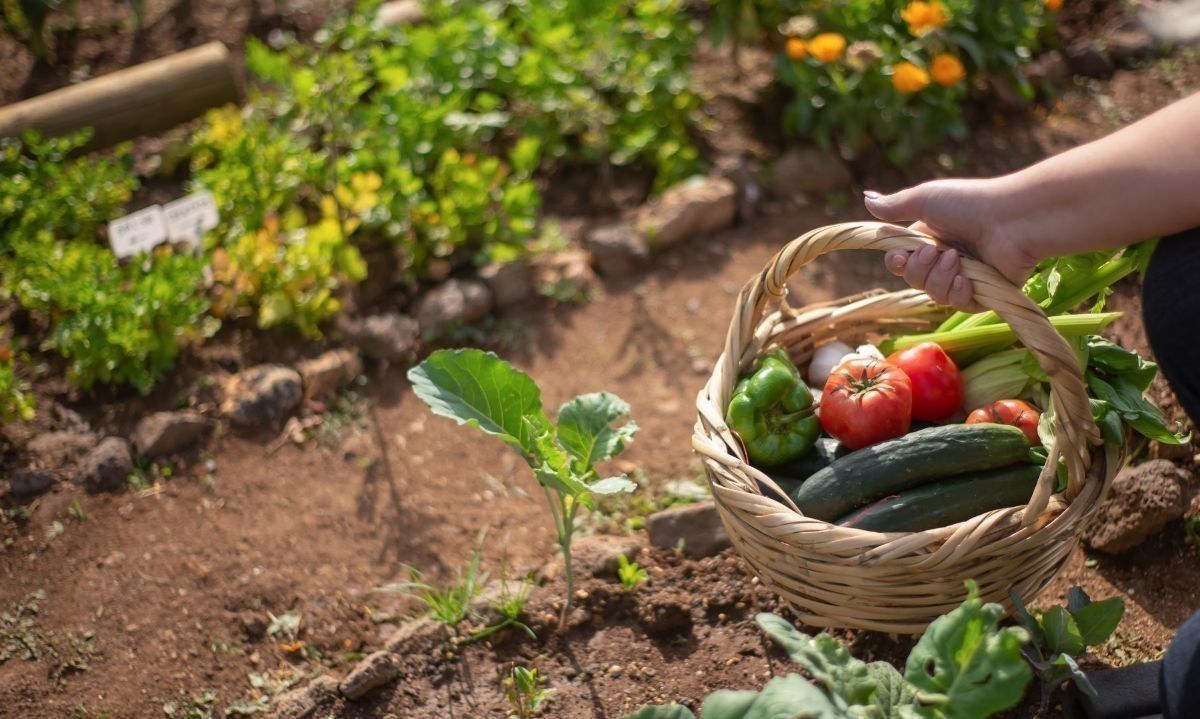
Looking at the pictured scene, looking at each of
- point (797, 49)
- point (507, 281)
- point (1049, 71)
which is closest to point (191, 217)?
point (507, 281)

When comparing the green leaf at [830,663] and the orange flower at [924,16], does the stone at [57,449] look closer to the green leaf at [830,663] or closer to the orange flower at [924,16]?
the green leaf at [830,663]

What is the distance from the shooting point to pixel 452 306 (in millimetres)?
3756

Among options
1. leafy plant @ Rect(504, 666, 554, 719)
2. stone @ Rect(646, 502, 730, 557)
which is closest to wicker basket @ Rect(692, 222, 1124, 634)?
stone @ Rect(646, 502, 730, 557)

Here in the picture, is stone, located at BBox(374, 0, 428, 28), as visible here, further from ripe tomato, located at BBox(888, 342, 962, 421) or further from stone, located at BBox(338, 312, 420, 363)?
ripe tomato, located at BBox(888, 342, 962, 421)

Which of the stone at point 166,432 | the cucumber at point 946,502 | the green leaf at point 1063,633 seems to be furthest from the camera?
the stone at point 166,432

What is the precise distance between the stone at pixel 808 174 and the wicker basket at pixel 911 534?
2088 millimetres

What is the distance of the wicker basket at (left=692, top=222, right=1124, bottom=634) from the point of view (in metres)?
1.92

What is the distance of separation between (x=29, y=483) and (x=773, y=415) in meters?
2.46

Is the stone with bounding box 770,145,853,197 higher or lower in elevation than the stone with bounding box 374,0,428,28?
lower

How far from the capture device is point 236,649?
2.78m

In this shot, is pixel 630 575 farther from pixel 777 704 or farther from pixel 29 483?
pixel 29 483

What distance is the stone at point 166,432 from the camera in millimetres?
3311

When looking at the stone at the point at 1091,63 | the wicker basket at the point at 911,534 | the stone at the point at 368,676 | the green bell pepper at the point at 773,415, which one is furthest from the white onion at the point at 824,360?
the stone at the point at 1091,63

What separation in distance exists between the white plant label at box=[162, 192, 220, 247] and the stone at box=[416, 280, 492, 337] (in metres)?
0.87
